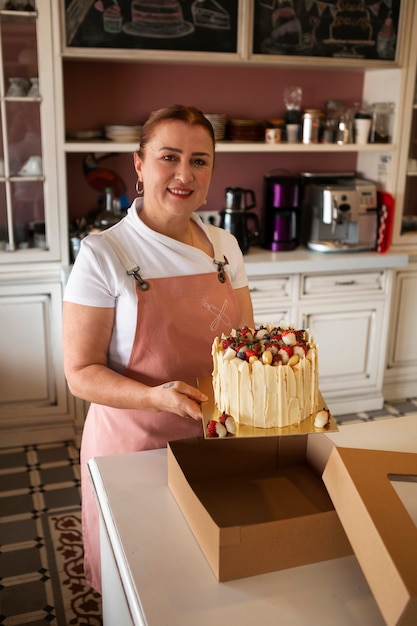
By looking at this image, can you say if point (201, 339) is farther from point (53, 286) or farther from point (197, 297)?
point (53, 286)

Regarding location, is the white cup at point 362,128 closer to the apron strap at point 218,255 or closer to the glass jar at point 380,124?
the glass jar at point 380,124

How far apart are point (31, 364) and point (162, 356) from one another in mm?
1726

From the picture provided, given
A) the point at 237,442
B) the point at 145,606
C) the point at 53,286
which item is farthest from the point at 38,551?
the point at 145,606

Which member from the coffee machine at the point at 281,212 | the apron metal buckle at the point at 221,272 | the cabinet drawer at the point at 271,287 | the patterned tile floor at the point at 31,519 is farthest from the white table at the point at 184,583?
the coffee machine at the point at 281,212

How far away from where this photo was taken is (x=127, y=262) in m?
1.52

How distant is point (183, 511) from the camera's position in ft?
3.89

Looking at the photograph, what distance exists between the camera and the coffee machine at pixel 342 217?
11.1 ft

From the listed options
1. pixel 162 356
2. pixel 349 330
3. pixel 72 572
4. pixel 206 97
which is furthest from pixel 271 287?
pixel 162 356

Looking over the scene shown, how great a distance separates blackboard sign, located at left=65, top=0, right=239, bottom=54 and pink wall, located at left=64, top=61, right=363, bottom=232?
1.20 feet

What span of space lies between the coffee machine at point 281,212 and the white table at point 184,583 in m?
2.31

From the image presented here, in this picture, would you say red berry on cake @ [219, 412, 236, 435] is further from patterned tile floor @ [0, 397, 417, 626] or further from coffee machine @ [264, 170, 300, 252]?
coffee machine @ [264, 170, 300, 252]

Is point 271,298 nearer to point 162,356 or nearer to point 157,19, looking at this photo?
point 157,19

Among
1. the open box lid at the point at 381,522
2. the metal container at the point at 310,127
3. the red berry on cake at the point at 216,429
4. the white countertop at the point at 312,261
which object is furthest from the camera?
the metal container at the point at 310,127

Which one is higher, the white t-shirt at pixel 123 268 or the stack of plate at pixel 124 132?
the stack of plate at pixel 124 132
